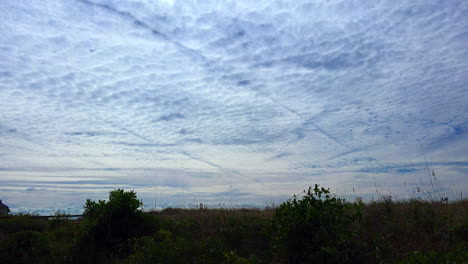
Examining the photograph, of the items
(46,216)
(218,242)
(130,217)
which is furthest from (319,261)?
(46,216)

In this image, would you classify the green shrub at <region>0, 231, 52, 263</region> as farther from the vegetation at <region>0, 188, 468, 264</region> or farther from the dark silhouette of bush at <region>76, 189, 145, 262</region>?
the dark silhouette of bush at <region>76, 189, 145, 262</region>

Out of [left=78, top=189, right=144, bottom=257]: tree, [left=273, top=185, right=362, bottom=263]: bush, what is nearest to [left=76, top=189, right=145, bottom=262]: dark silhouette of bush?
[left=78, top=189, right=144, bottom=257]: tree

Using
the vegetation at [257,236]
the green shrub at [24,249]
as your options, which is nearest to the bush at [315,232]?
the vegetation at [257,236]

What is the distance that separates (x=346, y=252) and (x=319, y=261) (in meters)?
0.64

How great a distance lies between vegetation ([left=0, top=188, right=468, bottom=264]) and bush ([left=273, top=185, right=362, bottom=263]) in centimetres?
2

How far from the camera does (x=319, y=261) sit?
6.63 m

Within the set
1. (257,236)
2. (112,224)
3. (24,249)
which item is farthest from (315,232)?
(24,249)

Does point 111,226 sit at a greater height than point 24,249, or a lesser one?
greater

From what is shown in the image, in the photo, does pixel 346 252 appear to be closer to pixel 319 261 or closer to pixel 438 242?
pixel 319 261

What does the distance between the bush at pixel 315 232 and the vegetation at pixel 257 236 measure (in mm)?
21

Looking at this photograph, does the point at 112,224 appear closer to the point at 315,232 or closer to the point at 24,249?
the point at 24,249

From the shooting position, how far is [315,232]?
6.93 meters

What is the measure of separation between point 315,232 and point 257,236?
264cm

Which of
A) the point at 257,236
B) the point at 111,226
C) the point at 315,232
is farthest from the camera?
the point at 111,226
